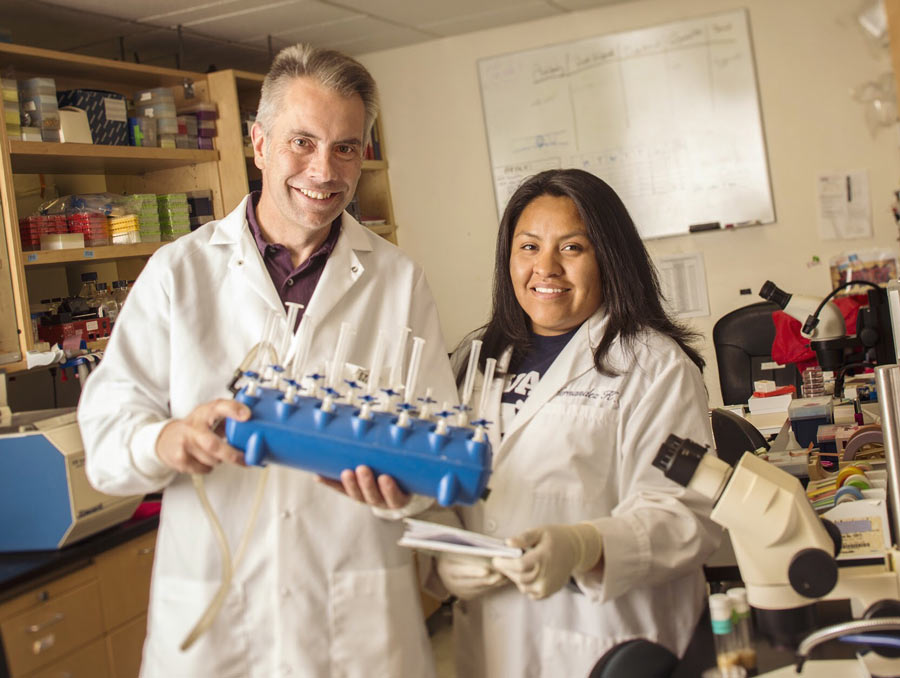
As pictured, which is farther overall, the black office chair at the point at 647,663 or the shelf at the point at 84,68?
the shelf at the point at 84,68

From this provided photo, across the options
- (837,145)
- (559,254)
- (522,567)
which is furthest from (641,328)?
(837,145)

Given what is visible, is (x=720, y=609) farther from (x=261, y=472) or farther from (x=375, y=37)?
(x=375, y=37)

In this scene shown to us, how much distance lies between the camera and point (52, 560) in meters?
2.21

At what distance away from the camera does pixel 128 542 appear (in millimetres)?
2496

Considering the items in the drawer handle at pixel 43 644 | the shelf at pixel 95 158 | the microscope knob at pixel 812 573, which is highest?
the shelf at pixel 95 158

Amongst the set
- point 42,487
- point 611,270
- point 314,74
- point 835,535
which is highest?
point 314,74

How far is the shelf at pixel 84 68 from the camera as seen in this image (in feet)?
11.1

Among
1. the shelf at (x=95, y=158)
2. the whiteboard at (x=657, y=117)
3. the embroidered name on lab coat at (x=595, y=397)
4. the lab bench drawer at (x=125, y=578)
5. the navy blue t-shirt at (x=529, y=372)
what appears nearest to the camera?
the embroidered name on lab coat at (x=595, y=397)

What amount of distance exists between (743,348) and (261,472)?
3.16m

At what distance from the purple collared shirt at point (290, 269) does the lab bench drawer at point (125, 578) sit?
1.21 m

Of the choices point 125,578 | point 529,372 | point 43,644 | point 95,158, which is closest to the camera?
point 529,372

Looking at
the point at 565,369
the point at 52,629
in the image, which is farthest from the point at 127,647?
the point at 565,369

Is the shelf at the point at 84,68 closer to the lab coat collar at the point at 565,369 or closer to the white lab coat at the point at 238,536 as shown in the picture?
the white lab coat at the point at 238,536

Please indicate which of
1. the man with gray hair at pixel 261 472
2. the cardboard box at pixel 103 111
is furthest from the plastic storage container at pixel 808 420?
the cardboard box at pixel 103 111
